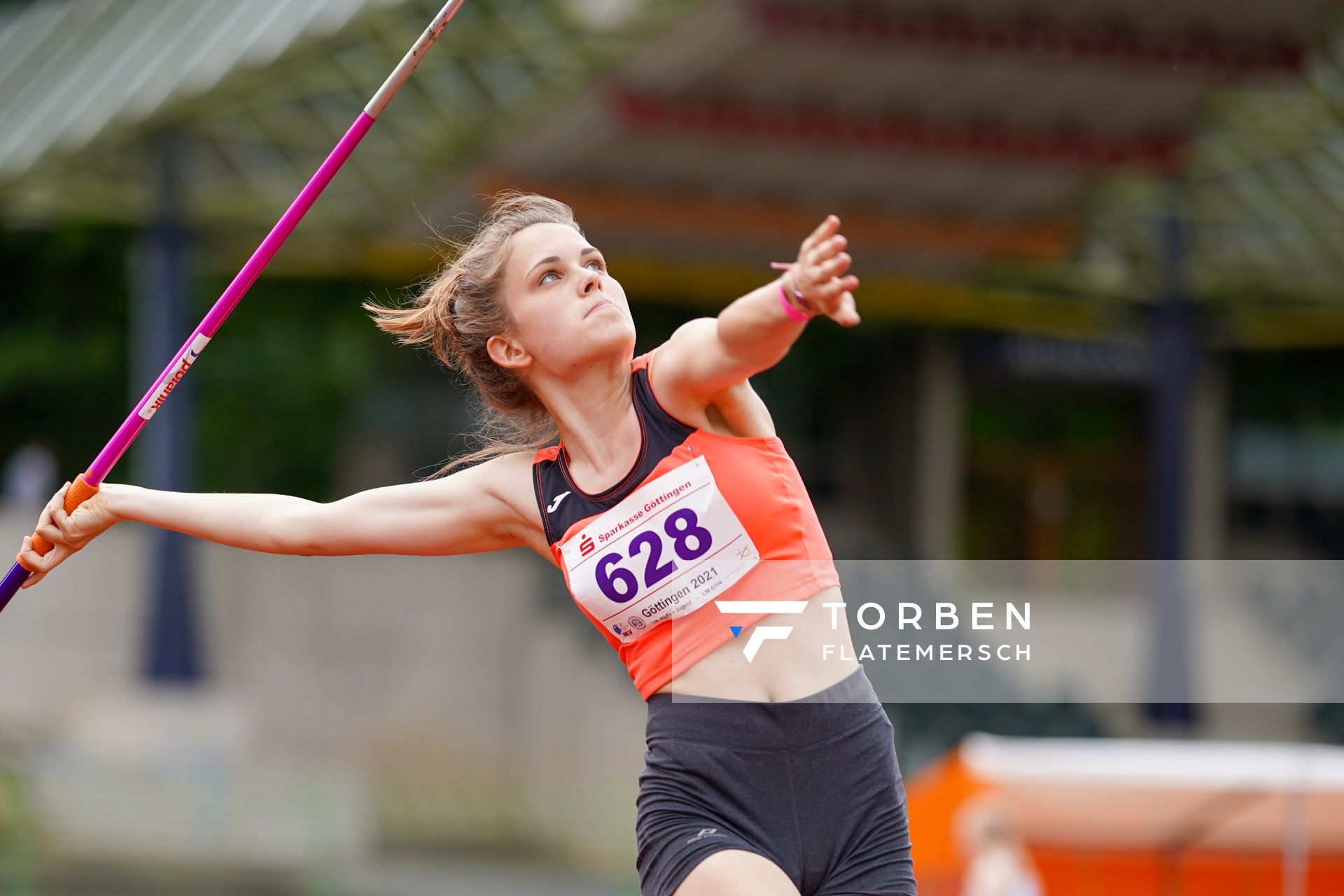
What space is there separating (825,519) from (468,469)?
21373 mm

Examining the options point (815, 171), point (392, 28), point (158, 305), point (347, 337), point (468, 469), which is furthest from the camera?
point (347, 337)

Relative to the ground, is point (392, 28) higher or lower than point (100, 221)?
lower

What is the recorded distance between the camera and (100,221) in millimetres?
21188

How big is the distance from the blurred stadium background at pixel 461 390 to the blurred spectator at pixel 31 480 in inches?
3.8

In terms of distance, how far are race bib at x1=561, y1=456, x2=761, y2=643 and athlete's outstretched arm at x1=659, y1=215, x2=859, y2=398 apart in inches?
8.3

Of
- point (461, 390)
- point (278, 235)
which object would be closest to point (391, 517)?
point (278, 235)

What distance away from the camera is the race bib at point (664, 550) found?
3340 millimetres

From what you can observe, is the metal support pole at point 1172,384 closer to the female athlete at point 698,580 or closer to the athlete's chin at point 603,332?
the female athlete at point 698,580

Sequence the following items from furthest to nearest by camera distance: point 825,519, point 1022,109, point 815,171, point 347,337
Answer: point 825,519 → point 347,337 → point 815,171 → point 1022,109

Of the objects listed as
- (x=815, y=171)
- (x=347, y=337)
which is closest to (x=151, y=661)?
(x=347, y=337)

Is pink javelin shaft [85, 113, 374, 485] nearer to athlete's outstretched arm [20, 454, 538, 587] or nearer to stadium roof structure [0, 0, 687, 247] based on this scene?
athlete's outstretched arm [20, 454, 538, 587]

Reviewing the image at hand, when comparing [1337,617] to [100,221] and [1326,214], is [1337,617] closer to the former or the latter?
[1326,214]

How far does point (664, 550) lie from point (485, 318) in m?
0.66

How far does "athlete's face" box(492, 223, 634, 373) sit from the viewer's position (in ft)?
11.1
